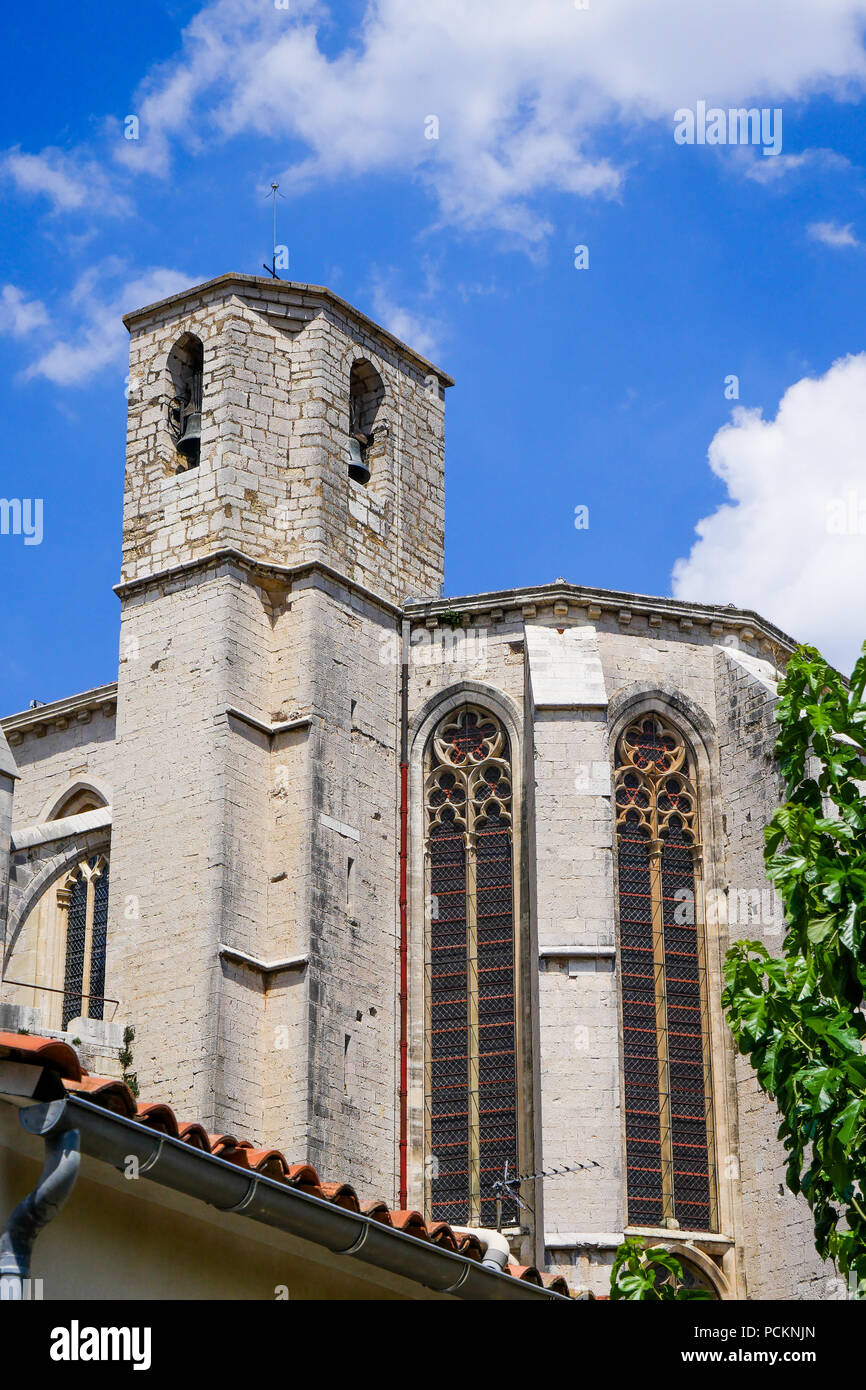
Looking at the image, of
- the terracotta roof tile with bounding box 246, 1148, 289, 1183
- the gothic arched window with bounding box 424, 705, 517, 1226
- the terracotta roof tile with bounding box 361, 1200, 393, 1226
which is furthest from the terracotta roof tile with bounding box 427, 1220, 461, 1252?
the gothic arched window with bounding box 424, 705, 517, 1226

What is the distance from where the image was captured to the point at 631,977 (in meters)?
21.2

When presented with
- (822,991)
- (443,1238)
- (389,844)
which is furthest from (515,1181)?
(822,991)

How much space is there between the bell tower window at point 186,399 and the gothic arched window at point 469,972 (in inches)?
159

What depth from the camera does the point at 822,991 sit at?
921cm

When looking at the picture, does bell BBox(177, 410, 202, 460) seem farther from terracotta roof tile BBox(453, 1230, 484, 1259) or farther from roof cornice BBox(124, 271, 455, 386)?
Result: terracotta roof tile BBox(453, 1230, 484, 1259)

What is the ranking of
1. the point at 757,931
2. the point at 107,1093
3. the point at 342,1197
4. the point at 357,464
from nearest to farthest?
the point at 107,1093 < the point at 342,1197 < the point at 757,931 < the point at 357,464

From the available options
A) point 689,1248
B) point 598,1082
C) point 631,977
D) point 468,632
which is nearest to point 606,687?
point 468,632

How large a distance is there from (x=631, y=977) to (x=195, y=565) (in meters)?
6.05

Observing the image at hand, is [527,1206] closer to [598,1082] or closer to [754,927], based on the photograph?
[598,1082]

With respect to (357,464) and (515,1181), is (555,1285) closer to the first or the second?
(515,1181)

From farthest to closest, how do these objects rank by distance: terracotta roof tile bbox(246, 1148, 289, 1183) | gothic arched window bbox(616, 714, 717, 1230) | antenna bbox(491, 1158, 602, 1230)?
gothic arched window bbox(616, 714, 717, 1230) → antenna bbox(491, 1158, 602, 1230) → terracotta roof tile bbox(246, 1148, 289, 1183)

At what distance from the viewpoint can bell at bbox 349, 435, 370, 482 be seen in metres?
23.3

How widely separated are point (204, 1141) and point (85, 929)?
14482mm

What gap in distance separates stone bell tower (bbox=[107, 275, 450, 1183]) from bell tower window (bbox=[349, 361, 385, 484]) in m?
0.03
